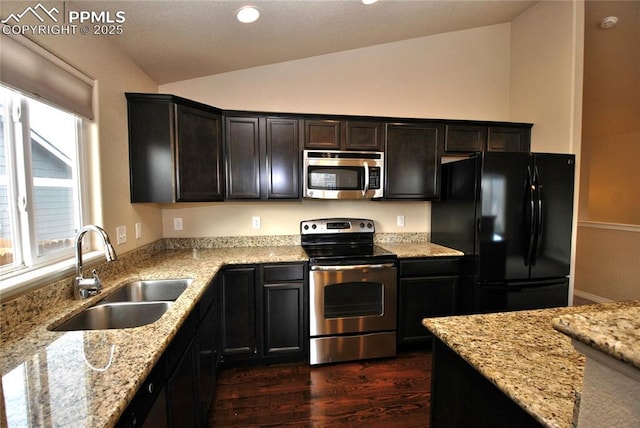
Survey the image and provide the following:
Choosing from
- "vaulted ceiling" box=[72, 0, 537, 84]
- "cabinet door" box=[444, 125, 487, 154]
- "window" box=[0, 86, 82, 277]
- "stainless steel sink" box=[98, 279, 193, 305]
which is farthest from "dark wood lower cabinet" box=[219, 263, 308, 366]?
"cabinet door" box=[444, 125, 487, 154]

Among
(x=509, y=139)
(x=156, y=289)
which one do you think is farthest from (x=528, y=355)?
(x=509, y=139)

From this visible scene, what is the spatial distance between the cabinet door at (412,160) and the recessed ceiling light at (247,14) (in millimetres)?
1430

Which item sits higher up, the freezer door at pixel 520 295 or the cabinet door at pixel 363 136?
the cabinet door at pixel 363 136

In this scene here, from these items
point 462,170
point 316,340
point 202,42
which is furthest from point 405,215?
point 202,42

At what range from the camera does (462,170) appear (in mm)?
2564

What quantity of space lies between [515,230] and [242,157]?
2.39 metres

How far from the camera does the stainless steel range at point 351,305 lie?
2.37m

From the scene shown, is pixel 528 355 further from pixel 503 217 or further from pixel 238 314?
pixel 238 314

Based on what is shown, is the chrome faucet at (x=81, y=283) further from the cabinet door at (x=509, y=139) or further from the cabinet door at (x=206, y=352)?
the cabinet door at (x=509, y=139)

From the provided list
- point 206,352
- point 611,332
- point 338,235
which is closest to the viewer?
point 611,332

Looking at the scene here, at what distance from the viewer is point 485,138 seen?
2850 millimetres

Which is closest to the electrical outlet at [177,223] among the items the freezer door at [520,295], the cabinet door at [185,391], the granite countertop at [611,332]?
the cabinet door at [185,391]

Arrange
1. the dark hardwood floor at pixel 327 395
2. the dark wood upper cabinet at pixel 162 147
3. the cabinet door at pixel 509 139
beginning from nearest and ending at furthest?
1. the dark hardwood floor at pixel 327 395
2. the dark wood upper cabinet at pixel 162 147
3. the cabinet door at pixel 509 139

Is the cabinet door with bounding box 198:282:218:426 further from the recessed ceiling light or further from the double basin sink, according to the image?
the recessed ceiling light
